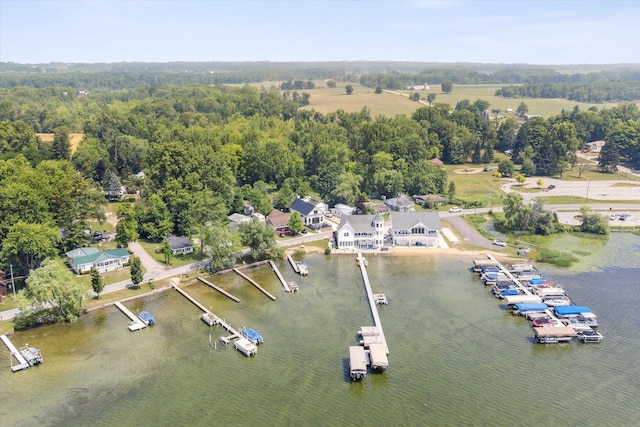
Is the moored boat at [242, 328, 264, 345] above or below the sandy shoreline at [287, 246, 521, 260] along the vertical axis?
above

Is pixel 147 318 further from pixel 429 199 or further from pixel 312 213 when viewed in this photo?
pixel 429 199

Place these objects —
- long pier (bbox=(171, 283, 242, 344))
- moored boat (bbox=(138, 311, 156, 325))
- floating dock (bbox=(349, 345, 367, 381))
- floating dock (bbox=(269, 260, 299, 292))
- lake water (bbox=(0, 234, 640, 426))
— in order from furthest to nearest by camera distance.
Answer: floating dock (bbox=(269, 260, 299, 292)) < moored boat (bbox=(138, 311, 156, 325)) < long pier (bbox=(171, 283, 242, 344)) < floating dock (bbox=(349, 345, 367, 381)) < lake water (bbox=(0, 234, 640, 426))

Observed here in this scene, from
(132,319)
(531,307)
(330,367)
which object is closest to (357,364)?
(330,367)

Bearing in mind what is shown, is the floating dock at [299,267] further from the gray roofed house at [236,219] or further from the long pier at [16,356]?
the long pier at [16,356]

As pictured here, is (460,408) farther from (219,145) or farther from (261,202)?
(219,145)

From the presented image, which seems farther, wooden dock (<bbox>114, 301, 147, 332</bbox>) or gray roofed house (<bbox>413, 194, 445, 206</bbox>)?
gray roofed house (<bbox>413, 194, 445, 206</bbox>)

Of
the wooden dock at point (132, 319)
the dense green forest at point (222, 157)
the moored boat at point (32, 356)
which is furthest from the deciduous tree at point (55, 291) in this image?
the dense green forest at point (222, 157)

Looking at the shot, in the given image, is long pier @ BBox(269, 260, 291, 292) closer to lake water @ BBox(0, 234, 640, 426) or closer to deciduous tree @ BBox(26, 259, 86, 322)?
lake water @ BBox(0, 234, 640, 426)

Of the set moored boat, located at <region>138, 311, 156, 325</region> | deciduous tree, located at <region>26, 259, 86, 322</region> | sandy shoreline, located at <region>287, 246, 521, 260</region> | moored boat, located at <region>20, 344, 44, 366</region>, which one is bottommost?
sandy shoreline, located at <region>287, 246, 521, 260</region>

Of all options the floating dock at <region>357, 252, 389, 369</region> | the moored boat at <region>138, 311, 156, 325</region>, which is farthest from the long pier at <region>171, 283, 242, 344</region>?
the floating dock at <region>357, 252, 389, 369</region>
